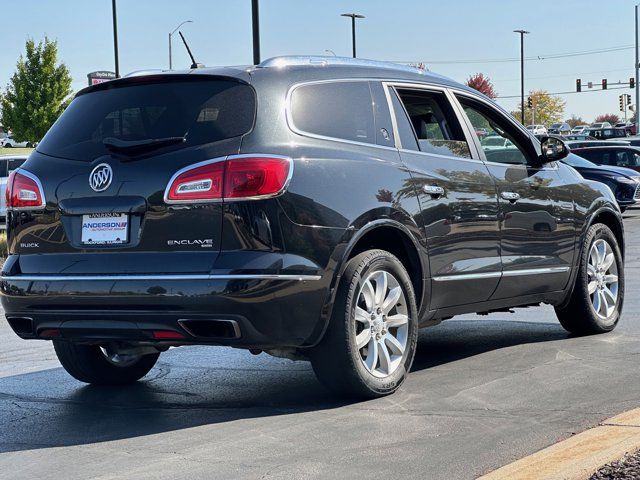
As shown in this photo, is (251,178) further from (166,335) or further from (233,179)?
(166,335)

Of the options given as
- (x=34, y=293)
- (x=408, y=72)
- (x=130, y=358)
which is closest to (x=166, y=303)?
(x=34, y=293)

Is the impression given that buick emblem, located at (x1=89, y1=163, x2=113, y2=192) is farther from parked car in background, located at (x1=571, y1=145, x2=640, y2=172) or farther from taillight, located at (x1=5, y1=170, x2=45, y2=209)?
parked car in background, located at (x1=571, y1=145, x2=640, y2=172)

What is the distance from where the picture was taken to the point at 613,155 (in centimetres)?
3027

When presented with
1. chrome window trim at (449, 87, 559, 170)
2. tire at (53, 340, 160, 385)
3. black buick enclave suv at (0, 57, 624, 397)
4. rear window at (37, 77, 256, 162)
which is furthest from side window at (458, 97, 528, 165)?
tire at (53, 340, 160, 385)

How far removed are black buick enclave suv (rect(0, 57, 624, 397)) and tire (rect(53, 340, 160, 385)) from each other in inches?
0.5

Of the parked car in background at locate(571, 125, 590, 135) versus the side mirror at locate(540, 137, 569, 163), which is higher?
the parked car in background at locate(571, 125, 590, 135)

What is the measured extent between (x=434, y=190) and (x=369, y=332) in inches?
40.0

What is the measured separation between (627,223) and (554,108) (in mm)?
124408

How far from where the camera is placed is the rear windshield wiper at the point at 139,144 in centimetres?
618

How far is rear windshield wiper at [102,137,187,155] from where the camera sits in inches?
243

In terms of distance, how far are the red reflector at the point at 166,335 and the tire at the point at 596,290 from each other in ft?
11.6

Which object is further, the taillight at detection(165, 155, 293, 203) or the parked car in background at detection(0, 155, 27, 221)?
the parked car in background at detection(0, 155, 27, 221)

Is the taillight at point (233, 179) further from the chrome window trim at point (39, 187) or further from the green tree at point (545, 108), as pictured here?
the green tree at point (545, 108)

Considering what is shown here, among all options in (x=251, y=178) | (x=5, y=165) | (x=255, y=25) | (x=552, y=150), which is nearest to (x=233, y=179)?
(x=251, y=178)
